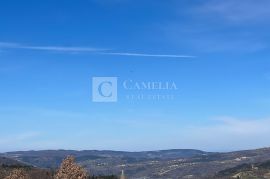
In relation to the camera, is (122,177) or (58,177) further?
(58,177)

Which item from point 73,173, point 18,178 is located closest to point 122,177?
point 73,173

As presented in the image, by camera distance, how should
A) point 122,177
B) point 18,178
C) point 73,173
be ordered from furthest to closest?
point 18,178 → point 73,173 → point 122,177

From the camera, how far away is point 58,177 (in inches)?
5364

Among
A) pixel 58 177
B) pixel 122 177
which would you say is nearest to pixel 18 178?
pixel 58 177

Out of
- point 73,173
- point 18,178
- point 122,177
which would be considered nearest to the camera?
point 122,177

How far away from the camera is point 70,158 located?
13750 cm

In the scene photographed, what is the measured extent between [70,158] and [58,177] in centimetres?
605

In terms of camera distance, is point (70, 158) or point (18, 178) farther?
point (18, 178)

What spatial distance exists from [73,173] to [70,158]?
5146mm

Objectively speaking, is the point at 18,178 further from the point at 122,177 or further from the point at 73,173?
the point at 122,177

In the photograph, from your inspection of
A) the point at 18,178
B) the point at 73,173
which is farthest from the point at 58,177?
the point at 18,178

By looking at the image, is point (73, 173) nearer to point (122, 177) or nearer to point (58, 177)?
point (58, 177)

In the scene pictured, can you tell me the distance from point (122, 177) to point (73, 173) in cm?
4821

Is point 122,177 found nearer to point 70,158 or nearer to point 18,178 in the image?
point 70,158
